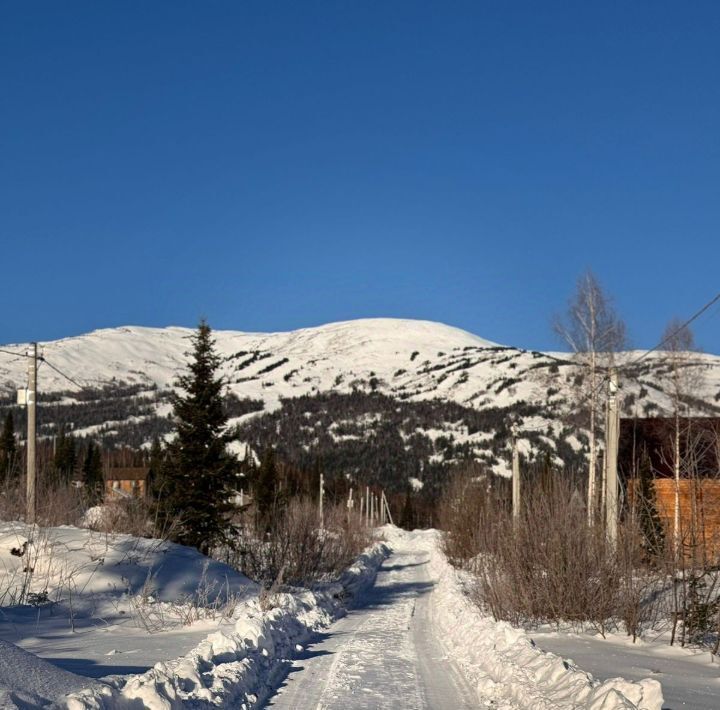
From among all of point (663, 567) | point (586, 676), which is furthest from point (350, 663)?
point (663, 567)

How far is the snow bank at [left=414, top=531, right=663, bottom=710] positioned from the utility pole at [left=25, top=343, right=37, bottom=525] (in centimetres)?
1000

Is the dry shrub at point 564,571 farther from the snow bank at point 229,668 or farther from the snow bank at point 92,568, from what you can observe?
the snow bank at point 92,568

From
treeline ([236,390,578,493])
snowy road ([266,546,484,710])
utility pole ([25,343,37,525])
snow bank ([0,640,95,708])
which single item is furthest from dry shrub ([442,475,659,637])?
treeline ([236,390,578,493])

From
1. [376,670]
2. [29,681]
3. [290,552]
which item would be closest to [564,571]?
[376,670]

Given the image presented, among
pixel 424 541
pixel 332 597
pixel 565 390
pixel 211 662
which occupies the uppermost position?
pixel 565 390

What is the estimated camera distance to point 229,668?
899 centimetres

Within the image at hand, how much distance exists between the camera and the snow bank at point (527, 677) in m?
7.17

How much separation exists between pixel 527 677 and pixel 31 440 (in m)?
17.4

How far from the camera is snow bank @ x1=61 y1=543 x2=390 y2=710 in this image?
21.9 feet

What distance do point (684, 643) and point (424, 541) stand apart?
59227mm

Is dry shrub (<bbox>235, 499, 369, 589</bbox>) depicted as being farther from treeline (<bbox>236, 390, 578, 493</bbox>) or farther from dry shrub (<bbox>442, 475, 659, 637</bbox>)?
treeline (<bbox>236, 390, 578, 493</bbox>)

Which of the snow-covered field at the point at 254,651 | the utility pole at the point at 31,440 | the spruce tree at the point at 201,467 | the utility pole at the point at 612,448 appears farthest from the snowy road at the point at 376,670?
the spruce tree at the point at 201,467

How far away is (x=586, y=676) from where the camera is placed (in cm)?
811

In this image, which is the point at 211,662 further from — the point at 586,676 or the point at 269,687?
the point at 586,676
